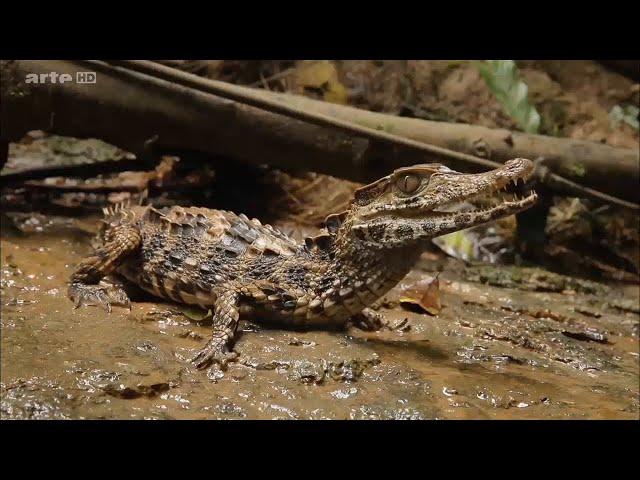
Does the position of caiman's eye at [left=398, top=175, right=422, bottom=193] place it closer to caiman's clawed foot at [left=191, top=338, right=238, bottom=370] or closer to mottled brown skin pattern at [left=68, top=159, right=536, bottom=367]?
mottled brown skin pattern at [left=68, top=159, right=536, bottom=367]

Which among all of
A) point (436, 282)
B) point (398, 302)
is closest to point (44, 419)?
point (398, 302)

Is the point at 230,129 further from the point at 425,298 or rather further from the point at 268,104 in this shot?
the point at 425,298

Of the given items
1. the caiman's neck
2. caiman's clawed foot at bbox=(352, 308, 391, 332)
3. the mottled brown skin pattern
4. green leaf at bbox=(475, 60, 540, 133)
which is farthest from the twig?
green leaf at bbox=(475, 60, 540, 133)

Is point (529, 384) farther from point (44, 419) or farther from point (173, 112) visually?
point (173, 112)


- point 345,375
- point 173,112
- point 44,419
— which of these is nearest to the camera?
point 44,419

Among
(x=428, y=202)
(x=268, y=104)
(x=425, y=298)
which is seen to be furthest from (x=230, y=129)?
(x=428, y=202)

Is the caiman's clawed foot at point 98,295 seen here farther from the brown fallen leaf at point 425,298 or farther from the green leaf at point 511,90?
the green leaf at point 511,90
